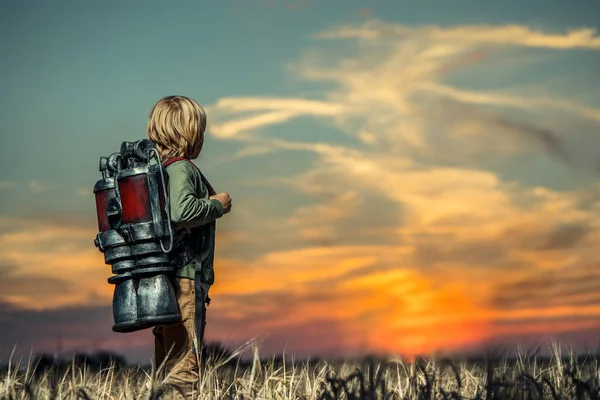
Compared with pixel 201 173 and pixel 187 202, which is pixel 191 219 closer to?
pixel 187 202

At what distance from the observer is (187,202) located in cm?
505

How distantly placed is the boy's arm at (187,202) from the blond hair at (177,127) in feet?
0.66

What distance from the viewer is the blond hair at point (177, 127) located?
539 centimetres

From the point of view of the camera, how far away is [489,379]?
3.66 metres

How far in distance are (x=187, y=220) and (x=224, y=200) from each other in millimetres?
373

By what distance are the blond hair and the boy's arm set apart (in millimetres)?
201

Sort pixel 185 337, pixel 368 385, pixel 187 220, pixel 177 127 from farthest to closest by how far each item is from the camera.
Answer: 1. pixel 177 127
2. pixel 185 337
3. pixel 187 220
4. pixel 368 385

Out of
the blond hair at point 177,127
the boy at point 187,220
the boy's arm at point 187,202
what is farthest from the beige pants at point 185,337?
the blond hair at point 177,127

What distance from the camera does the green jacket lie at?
5059 millimetres

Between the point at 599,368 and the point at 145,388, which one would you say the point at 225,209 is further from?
the point at 599,368

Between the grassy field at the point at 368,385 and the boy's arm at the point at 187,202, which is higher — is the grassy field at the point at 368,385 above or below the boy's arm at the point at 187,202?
below

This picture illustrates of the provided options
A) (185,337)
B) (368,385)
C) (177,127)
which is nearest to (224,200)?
(177,127)

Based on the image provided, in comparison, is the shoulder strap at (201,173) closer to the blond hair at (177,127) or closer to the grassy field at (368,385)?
the blond hair at (177,127)

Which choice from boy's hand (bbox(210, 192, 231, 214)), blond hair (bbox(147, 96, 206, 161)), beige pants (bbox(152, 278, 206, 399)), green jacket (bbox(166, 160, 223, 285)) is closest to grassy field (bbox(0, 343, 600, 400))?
beige pants (bbox(152, 278, 206, 399))
